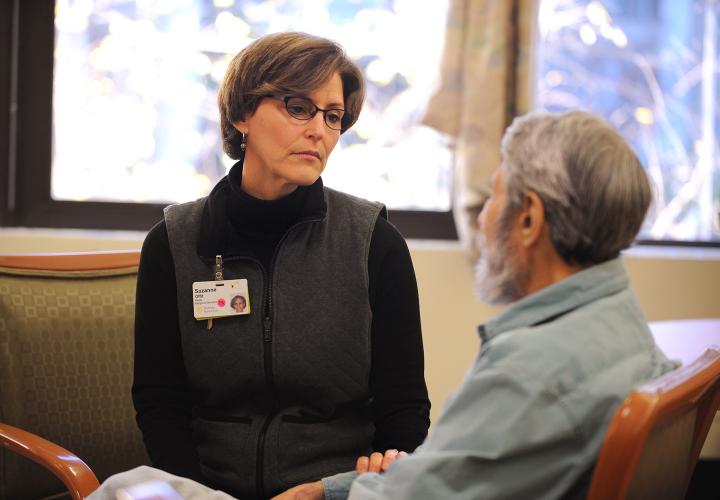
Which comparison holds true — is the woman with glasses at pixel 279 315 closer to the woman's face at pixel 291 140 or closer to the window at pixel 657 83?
the woman's face at pixel 291 140

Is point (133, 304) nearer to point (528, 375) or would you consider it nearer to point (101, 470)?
point (101, 470)

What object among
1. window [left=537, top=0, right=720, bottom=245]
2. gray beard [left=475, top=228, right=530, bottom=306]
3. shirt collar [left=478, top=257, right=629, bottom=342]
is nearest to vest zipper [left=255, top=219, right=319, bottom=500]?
gray beard [left=475, top=228, right=530, bottom=306]

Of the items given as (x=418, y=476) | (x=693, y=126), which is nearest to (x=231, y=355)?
(x=418, y=476)

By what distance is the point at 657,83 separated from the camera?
3387 millimetres

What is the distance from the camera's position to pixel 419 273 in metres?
3.17

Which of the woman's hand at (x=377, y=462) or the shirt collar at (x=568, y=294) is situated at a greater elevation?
the shirt collar at (x=568, y=294)

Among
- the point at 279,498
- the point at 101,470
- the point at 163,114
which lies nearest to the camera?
the point at 279,498

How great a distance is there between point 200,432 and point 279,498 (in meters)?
0.25

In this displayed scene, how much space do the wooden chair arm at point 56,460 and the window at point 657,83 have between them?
93.2 inches

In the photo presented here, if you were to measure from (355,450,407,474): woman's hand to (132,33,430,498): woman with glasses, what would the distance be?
0.40 ft

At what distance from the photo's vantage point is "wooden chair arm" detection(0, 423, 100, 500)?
4.84 feet

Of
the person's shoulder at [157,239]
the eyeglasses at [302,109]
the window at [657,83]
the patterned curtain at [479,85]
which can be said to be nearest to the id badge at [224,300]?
the person's shoulder at [157,239]

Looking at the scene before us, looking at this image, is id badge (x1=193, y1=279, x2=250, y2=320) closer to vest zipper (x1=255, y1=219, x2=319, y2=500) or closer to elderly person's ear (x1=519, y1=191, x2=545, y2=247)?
vest zipper (x1=255, y1=219, x2=319, y2=500)

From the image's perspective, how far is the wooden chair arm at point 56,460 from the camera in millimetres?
1476
